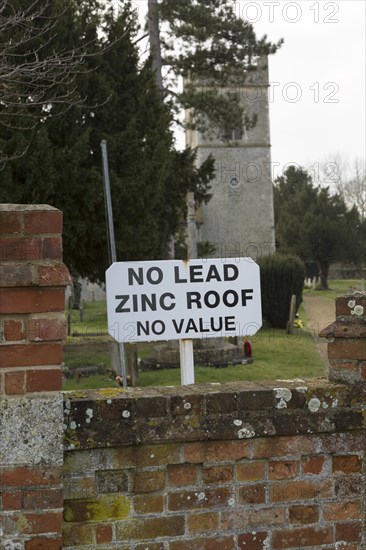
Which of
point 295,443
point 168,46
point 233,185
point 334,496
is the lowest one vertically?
point 334,496

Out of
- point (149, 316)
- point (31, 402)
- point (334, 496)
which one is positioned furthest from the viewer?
point (149, 316)

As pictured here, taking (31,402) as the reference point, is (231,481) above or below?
below

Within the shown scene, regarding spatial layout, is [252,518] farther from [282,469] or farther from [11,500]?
→ [11,500]

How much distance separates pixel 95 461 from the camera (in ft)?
9.56

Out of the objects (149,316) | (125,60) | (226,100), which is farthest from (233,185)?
(149,316)

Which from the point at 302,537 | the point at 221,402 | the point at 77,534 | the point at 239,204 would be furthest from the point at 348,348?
the point at 239,204

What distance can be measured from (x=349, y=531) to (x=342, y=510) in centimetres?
11

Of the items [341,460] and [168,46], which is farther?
[168,46]

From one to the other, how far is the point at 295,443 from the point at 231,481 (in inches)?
13.2

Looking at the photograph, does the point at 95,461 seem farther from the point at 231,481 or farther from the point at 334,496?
the point at 334,496

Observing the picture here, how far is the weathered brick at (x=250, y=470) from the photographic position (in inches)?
120

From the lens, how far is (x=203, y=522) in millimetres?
3002

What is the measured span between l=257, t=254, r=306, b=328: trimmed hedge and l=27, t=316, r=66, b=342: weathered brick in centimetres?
2038

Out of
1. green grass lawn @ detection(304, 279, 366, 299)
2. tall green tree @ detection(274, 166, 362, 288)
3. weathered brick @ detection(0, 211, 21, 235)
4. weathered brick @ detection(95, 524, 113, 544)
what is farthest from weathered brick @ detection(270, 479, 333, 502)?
green grass lawn @ detection(304, 279, 366, 299)
